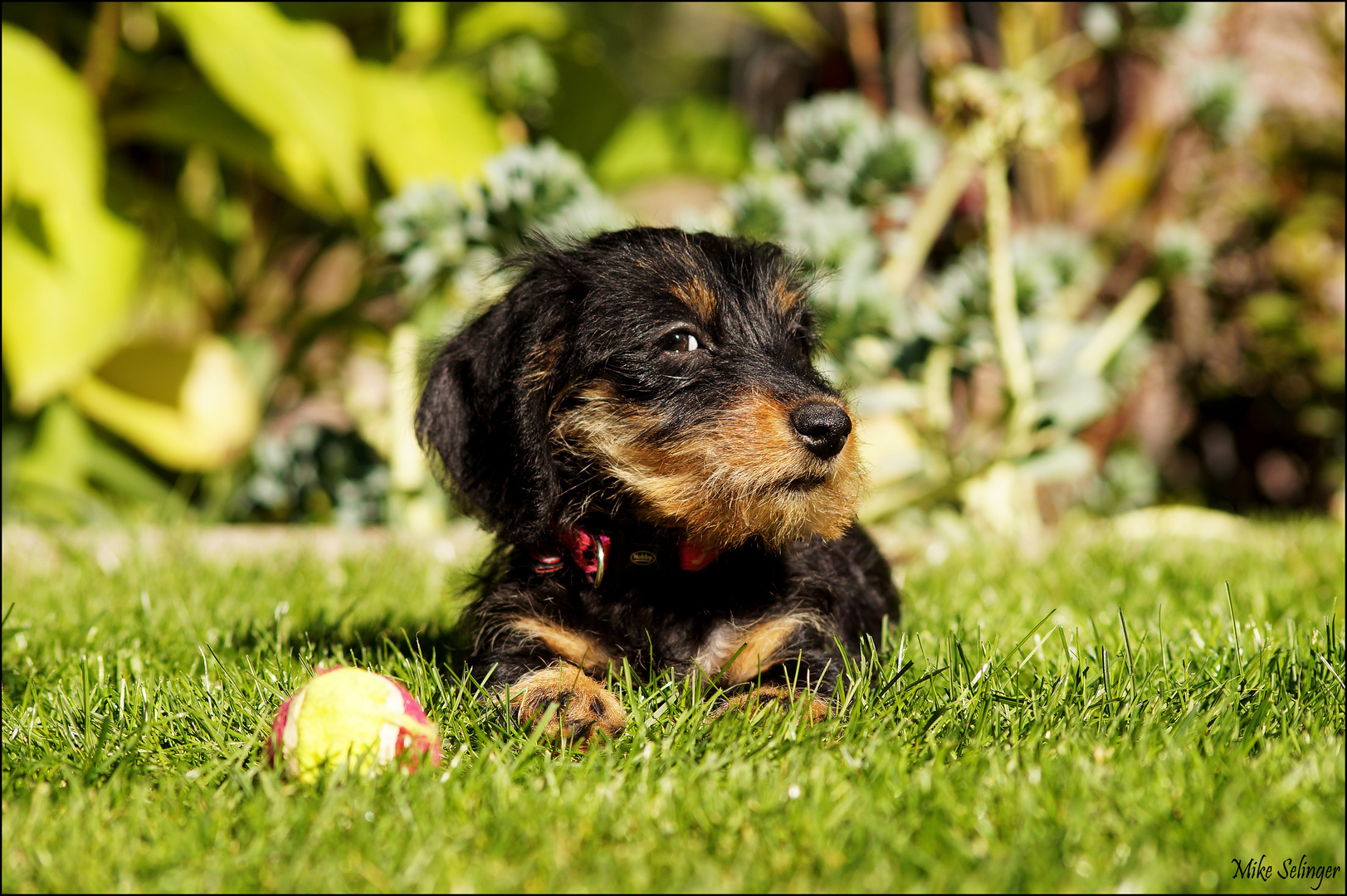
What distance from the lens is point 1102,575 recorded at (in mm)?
4129

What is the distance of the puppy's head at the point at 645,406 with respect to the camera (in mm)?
2352

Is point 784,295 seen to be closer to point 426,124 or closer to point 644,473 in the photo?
point 644,473

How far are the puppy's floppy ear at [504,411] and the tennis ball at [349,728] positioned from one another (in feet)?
1.76

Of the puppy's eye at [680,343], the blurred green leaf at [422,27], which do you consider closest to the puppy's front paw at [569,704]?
the puppy's eye at [680,343]

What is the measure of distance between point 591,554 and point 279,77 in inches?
107

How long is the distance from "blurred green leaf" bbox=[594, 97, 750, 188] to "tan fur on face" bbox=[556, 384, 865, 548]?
3.49 meters

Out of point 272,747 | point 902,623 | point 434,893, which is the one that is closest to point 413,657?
point 272,747

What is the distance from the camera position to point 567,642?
2.48 m

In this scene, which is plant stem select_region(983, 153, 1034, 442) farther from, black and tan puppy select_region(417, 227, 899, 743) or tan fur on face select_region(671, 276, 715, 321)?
tan fur on face select_region(671, 276, 715, 321)

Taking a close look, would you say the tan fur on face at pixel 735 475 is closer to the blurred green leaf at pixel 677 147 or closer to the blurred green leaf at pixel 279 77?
→ the blurred green leaf at pixel 279 77

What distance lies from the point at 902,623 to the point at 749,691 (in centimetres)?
114

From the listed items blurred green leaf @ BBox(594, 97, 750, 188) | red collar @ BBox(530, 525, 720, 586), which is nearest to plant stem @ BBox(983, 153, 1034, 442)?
blurred green leaf @ BBox(594, 97, 750, 188)

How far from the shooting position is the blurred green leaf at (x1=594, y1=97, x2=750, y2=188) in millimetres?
5742

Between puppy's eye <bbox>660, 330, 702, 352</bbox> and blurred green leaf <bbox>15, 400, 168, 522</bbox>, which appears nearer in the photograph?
puppy's eye <bbox>660, 330, 702, 352</bbox>
